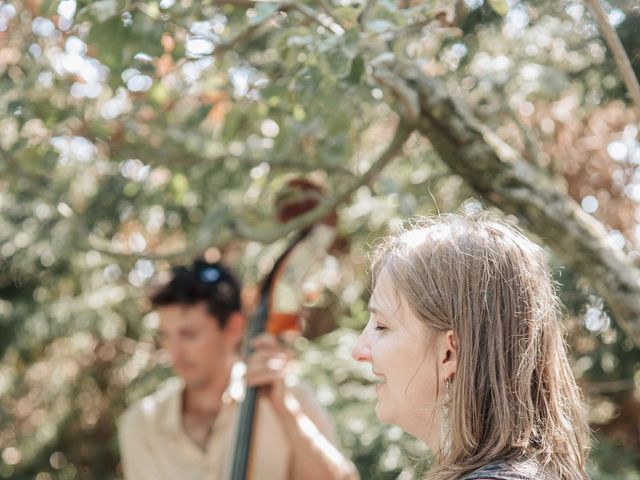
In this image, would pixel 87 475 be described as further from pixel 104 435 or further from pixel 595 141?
pixel 595 141

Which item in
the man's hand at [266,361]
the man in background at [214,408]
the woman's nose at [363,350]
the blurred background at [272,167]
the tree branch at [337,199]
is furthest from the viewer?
the man in background at [214,408]

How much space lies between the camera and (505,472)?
4.05 ft

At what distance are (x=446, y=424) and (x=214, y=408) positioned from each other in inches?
72.6

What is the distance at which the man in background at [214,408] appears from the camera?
9.47ft

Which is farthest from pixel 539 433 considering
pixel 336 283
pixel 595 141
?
pixel 336 283

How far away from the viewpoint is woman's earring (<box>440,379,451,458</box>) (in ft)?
4.50

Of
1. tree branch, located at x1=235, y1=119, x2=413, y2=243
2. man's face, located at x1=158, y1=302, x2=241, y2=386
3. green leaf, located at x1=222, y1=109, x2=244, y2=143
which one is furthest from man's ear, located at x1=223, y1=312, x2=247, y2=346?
green leaf, located at x1=222, y1=109, x2=244, y2=143

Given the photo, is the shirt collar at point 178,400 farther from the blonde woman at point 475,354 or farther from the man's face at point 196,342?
the blonde woman at point 475,354

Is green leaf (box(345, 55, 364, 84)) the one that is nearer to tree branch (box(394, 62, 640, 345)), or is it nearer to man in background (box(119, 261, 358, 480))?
tree branch (box(394, 62, 640, 345))

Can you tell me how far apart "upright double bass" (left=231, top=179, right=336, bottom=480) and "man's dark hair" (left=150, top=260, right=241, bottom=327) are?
385 millimetres

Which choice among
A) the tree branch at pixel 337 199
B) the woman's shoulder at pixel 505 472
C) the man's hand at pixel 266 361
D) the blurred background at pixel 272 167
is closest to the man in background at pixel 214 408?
the man's hand at pixel 266 361

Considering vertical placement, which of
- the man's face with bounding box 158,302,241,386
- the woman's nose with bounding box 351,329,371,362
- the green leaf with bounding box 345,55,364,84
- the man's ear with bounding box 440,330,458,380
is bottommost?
the man's face with bounding box 158,302,241,386

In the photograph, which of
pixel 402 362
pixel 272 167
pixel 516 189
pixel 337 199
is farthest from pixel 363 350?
pixel 272 167

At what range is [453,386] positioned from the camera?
1.37 m
